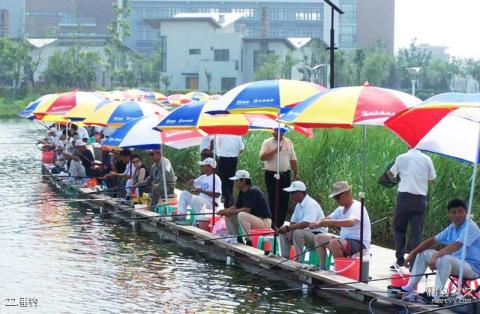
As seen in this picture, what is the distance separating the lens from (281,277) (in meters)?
14.6

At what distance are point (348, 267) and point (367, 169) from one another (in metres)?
7.22

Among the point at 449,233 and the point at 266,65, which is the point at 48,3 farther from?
the point at 449,233

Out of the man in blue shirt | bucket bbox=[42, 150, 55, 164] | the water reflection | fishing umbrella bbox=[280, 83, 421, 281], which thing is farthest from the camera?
bucket bbox=[42, 150, 55, 164]

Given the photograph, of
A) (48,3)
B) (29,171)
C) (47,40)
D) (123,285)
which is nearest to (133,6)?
(48,3)

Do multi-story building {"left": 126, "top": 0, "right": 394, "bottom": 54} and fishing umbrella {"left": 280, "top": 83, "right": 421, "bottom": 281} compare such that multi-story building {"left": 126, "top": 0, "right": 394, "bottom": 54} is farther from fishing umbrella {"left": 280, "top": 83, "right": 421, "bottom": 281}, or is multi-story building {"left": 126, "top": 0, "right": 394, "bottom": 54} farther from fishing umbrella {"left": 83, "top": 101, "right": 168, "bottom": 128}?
fishing umbrella {"left": 280, "top": 83, "right": 421, "bottom": 281}

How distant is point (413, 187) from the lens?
14.0 metres

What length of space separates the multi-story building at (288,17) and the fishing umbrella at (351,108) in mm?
132089

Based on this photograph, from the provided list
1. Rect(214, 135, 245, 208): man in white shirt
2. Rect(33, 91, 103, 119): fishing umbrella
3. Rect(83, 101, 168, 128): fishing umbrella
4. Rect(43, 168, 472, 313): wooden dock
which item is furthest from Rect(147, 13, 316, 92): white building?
Rect(43, 168, 472, 313): wooden dock

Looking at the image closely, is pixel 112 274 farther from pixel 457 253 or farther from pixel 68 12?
pixel 68 12

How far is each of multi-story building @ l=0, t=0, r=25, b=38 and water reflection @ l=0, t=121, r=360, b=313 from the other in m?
119

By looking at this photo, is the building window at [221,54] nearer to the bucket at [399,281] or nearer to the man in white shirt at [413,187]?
the man in white shirt at [413,187]

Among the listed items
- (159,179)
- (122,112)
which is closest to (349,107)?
(159,179)

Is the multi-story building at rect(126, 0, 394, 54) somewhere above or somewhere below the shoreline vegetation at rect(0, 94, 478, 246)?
above

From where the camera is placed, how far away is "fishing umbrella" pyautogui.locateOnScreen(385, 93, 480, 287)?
1095 cm
